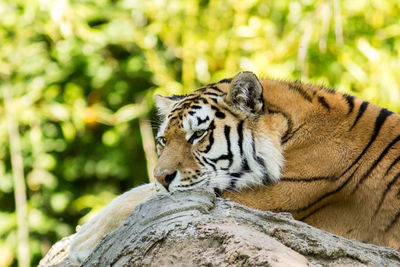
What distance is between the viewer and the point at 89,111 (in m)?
6.52

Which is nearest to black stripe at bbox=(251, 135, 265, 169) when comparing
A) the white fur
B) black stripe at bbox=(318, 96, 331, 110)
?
black stripe at bbox=(318, 96, 331, 110)

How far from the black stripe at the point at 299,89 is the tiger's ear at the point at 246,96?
23 cm

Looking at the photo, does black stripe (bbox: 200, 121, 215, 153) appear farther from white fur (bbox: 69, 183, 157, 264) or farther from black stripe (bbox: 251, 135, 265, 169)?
white fur (bbox: 69, 183, 157, 264)

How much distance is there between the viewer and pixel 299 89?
3.18m

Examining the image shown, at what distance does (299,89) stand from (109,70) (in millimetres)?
3827

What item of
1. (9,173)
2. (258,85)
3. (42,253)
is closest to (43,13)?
(9,173)

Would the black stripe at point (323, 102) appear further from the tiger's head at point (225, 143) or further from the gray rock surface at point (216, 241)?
the gray rock surface at point (216, 241)

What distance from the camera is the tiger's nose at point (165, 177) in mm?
2865

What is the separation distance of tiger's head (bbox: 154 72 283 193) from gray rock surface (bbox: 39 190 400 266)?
66 centimetres

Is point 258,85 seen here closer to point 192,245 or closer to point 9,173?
point 192,245

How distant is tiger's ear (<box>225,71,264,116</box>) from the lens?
301 centimetres

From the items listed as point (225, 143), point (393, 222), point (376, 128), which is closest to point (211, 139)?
point (225, 143)

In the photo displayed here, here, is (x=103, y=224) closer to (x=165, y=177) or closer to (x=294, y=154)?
(x=165, y=177)

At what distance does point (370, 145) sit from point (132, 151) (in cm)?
423
